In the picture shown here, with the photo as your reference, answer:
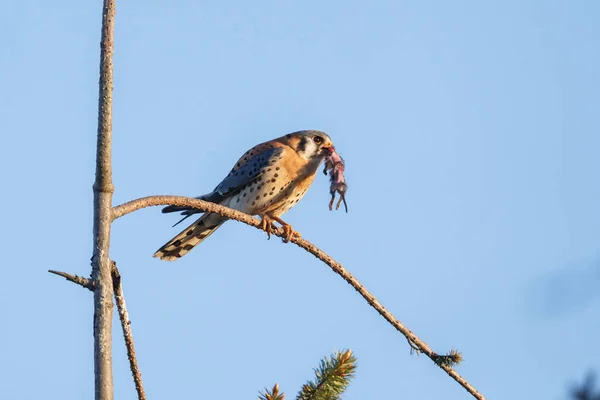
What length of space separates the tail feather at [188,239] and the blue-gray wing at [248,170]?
32 centimetres

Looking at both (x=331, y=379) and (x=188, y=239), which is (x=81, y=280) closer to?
(x=331, y=379)

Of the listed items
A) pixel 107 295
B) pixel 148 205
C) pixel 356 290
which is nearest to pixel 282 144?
pixel 356 290

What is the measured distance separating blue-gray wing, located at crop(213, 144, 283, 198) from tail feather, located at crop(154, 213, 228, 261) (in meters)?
0.32

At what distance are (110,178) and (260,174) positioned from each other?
4450mm

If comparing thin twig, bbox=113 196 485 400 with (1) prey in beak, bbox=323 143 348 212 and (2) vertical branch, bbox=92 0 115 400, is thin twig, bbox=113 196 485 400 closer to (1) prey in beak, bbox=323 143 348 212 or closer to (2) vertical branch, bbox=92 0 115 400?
(2) vertical branch, bbox=92 0 115 400

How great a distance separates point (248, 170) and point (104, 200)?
4.55m

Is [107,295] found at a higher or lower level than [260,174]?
lower

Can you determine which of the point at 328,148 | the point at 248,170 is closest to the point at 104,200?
the point at 248,170

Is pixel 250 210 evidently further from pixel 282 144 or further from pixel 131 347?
pixel 131 347

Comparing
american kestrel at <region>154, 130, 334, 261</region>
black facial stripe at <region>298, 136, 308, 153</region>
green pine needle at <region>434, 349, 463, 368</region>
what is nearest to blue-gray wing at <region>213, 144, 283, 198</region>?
american kestrel at <region>154, 130, 334, 261</region>

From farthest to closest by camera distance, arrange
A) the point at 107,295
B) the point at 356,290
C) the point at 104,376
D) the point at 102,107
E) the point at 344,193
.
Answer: the point at 344,193 → the point at 356,290 → the point at 102,107 → the point at 107,295 → the point at 104,376

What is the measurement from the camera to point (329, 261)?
3.88 metres

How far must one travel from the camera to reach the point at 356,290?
3.60m

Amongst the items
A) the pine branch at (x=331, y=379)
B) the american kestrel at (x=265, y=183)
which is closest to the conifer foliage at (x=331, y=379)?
the pine branch at (x=331, y=379)
